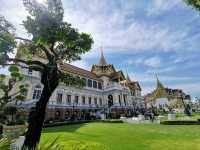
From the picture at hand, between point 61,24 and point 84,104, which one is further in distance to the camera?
point 84,104

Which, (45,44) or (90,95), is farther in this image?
(90,95)

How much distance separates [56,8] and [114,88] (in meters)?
41.0

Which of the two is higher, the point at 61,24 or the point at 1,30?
the point at 61,24

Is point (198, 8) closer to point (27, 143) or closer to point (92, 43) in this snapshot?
point (92, 43)

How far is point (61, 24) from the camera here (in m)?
9.27

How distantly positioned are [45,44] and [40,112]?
11.5 ft

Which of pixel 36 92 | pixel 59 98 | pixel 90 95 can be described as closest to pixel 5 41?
pixel 36 92

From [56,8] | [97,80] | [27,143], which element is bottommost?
[27,143]

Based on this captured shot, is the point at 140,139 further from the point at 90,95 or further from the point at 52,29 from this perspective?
the point at 90,95

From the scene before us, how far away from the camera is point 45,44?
9070mm

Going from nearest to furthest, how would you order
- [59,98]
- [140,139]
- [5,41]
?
Answer: [5,41]
[140,139]
[59,98]

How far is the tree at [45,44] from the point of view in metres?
7.82

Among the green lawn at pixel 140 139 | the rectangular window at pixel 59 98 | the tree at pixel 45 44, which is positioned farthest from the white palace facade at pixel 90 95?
the tree at pixel 45 44

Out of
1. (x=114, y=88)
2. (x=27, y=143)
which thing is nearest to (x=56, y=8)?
(x=27, y=143)
